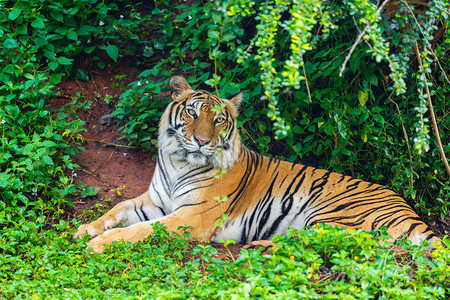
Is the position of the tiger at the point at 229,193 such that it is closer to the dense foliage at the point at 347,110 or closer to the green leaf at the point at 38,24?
the dense foliage at the point at 347,110

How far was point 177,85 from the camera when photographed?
4859mm

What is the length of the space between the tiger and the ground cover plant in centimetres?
39

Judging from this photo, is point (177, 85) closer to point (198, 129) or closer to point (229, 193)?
point (198, 129)

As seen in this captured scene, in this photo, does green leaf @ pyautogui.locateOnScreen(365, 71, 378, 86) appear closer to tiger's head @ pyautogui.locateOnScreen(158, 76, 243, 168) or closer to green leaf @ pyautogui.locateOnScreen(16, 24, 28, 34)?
tiger's head @ pyautogui.locateOnScreen(158, 76, 243, 168)

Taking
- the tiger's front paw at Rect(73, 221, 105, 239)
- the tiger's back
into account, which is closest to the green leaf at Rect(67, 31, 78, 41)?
the tiger's front paw at Rect(73, 221, 105, 239)

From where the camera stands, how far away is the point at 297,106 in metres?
5.38

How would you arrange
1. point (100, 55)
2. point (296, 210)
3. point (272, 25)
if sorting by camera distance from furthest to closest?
point (100, 55) → point (296, 210) → point (272, 25)

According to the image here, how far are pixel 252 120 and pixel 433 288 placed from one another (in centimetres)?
311

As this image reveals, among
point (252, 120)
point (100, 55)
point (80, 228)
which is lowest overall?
point (80, 228)

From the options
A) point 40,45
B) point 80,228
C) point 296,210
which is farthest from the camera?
point 40,45

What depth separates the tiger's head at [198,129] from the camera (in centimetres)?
450

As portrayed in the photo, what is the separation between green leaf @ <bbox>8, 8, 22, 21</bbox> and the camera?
5254 millimetres

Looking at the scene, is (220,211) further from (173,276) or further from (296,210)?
(173,276)

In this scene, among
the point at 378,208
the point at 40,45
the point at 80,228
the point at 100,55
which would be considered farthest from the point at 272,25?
the point at 100,55
